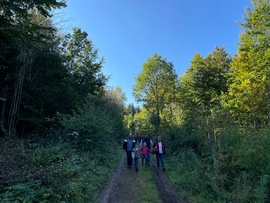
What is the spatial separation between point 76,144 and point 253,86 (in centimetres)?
1112

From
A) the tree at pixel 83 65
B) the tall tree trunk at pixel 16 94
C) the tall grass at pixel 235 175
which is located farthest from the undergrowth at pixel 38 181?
the tree at pixel 83 65

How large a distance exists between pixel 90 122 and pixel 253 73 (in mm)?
11945

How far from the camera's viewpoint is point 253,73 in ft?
44.4

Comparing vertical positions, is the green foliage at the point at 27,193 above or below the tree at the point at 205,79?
below

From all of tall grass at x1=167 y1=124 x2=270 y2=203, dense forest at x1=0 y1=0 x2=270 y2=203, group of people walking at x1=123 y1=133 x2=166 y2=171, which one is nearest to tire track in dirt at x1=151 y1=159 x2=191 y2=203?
tall grass at x1=167 y1=124 x2=270 y2=203

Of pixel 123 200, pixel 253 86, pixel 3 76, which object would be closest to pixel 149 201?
pixel 123 200

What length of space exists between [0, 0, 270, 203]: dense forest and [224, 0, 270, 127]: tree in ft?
0.23

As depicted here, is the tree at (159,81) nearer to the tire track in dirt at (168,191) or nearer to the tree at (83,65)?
the tree at (83,65)

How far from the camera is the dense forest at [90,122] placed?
228 inches

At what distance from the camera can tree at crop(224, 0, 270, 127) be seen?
11.3m

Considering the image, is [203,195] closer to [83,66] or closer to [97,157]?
[97,157]

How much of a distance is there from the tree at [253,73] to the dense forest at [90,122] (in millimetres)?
71

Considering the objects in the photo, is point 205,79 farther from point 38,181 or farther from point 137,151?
point 38,181

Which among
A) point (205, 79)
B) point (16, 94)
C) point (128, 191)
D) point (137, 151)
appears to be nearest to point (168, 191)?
point (128, 191)
